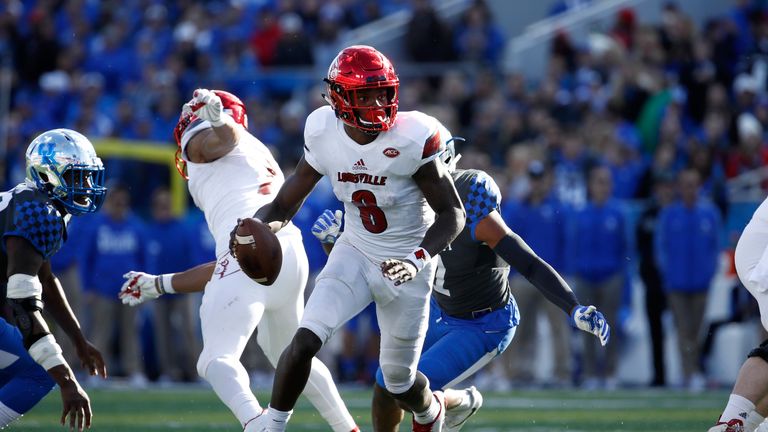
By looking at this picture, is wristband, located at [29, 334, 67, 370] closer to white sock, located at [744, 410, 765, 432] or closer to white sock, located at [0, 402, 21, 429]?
white sock, located at [0, 402, 21, 429]

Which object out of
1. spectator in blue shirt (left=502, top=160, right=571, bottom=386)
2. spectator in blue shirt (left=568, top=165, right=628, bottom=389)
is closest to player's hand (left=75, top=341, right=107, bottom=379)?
spectator in blue shirt (left=502, top=160, right=571, bottom=386)

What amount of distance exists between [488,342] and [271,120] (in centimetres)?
834

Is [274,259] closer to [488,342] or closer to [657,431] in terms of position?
[488,342]

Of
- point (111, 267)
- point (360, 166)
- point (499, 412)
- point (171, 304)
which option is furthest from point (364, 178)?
point (111, 267)

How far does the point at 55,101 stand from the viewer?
15312 millimetres

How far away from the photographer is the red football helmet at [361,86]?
17.5ft

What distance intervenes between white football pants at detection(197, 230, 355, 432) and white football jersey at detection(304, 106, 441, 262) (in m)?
0.50

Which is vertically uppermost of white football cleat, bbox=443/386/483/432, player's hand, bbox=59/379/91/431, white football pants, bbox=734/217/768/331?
white football pants, bbox=734/217/768/331

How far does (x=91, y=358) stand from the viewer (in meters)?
6.00

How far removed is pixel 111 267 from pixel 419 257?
6878 millimetres

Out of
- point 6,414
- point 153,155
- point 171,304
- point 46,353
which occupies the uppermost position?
point 46,353

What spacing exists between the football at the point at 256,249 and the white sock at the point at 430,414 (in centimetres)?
98

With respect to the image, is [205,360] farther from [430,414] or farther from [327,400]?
[430,414]

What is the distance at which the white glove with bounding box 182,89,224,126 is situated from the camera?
5939mm
